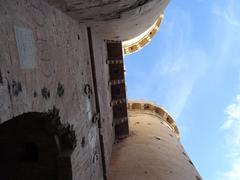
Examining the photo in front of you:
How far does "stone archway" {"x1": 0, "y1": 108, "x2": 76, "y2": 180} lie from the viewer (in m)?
5.59

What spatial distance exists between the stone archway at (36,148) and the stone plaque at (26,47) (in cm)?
119

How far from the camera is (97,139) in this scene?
26.6 feet

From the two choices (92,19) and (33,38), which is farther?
(92,19)

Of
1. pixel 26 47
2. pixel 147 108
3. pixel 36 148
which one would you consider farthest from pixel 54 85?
pixel 147 108

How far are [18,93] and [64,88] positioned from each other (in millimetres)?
1836

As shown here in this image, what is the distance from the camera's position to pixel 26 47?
13.6ft

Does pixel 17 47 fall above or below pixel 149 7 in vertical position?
below

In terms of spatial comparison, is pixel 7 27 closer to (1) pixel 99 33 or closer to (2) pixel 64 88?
(2) pixel 64 88

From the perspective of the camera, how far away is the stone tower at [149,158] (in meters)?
10.3

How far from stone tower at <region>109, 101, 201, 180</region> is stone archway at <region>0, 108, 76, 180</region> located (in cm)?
400

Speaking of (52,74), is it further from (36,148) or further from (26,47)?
(36,148)

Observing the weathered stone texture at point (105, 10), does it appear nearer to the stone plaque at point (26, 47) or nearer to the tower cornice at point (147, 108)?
the stone plaque at point (26, 47)

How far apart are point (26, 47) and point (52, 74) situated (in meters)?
0.96

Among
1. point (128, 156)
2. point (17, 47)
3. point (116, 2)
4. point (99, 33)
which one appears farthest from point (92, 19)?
point (128, 156)
